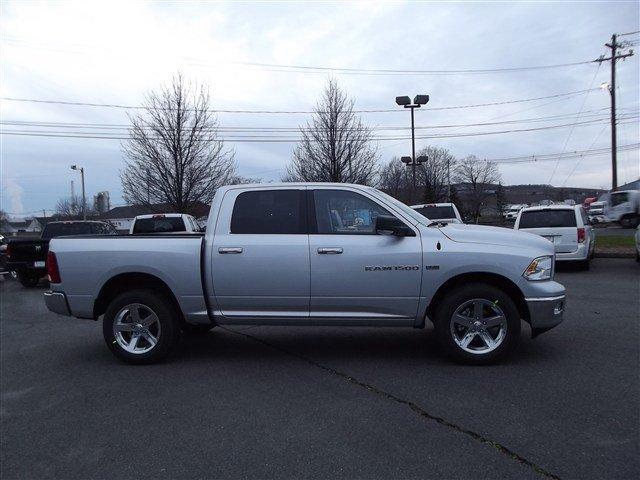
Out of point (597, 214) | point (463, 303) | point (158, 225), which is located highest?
point (158, 225)

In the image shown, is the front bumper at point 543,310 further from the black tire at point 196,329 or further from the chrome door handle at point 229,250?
the black tire at point 196,329

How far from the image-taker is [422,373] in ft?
17.7

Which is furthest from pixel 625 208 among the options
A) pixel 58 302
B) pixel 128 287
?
pixel 58 302

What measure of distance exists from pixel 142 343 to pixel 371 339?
2799mm

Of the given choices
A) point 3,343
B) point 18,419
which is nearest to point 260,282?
point 18,419

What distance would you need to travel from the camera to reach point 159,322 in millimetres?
5969

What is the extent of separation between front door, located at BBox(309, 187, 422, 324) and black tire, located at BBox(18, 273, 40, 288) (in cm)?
1239

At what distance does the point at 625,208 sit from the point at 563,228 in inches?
925

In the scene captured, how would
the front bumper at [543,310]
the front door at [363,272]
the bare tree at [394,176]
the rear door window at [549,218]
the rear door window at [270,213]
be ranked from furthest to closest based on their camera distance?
the bare tree at [394,176]
the rear door window at [549,218]
the rear door window at [270,213]
the front door at [363,272]
the front bumper at [543,310]

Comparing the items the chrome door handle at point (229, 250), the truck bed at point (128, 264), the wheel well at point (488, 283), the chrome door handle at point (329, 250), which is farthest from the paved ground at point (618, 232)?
the truck bed at point (128, 264)

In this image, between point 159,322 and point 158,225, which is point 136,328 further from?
point 158,225

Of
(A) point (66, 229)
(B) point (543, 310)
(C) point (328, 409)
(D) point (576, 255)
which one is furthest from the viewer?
(A) point (66, 229)

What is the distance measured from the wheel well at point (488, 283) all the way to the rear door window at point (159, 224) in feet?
34.7

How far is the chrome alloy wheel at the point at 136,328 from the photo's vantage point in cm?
607
